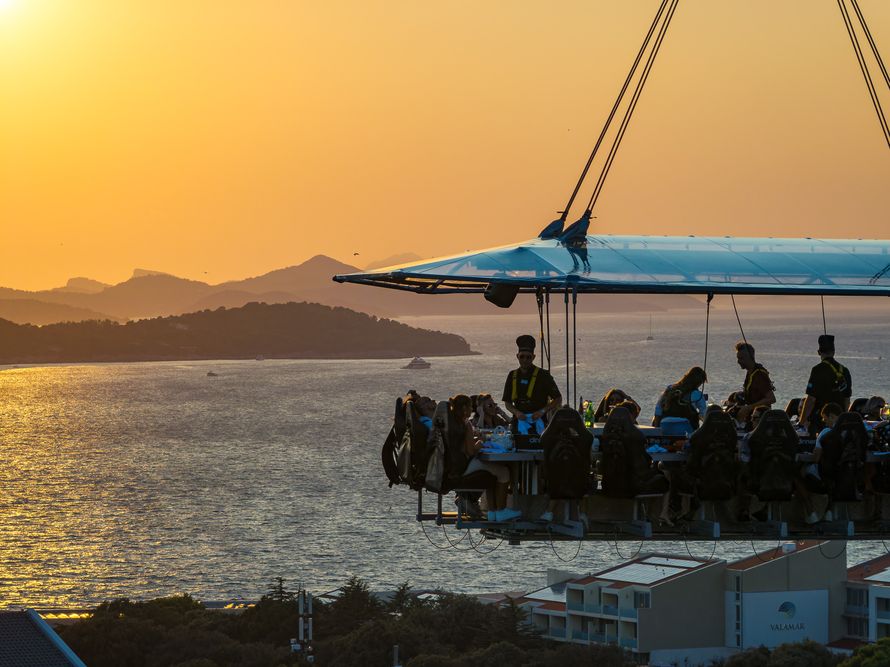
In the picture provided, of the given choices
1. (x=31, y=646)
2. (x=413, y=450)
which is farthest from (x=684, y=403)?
(x=31, y=646)

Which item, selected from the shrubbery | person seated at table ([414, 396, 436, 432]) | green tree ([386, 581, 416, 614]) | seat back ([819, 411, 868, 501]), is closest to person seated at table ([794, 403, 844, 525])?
seat back ([819, 411, 868, 501])

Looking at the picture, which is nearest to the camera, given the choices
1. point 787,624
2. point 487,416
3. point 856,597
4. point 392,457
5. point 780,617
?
point 392,457

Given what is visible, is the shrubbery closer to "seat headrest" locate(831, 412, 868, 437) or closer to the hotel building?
the hotel building

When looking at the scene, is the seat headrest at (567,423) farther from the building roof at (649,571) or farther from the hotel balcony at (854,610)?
the hotel balcony at (854,610)

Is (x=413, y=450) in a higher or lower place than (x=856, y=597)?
higher

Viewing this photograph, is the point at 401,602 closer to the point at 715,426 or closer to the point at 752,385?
the point at 752,385

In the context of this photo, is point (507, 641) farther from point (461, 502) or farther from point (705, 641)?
point (461, 502)

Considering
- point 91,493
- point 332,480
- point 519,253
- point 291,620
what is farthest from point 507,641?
point 91,493
